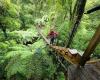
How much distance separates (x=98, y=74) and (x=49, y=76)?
2.83 m

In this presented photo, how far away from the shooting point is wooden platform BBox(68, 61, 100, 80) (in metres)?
1.50

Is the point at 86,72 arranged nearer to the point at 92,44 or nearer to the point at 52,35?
the point at 92,44

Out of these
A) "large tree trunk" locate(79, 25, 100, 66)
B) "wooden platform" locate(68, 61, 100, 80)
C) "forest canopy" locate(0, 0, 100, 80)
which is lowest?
"forest canopy" locate(0, 0, 100, 80)

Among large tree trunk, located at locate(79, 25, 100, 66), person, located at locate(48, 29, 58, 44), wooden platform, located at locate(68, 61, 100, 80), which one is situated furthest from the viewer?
person, located at locate(48, 29, 58, 44)

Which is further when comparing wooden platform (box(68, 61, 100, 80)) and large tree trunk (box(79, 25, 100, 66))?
wooden platform (box(68, 61, 100, 80))

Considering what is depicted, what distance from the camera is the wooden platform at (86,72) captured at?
1.50 m

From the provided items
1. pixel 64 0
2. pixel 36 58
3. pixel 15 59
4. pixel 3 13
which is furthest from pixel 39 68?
pixel 3 13

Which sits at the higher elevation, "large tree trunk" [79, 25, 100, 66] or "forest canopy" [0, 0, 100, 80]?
"large tree trunk" [79, 25, 100, 66]

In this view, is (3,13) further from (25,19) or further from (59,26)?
(25,19)

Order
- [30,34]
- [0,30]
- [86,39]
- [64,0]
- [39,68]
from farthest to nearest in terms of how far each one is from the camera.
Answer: [0,30] < [30,34] < [86,39] < [39,68] < [64,0]

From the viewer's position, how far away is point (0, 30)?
19.9 ft

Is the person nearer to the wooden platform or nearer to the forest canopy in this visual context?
the forest canopy

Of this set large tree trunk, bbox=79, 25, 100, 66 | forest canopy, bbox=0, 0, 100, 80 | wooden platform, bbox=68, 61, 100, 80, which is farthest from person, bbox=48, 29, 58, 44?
Answer: large tree trunk, bbox=79, 25, 100, 66

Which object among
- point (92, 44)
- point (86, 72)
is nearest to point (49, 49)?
point (86, 72)
